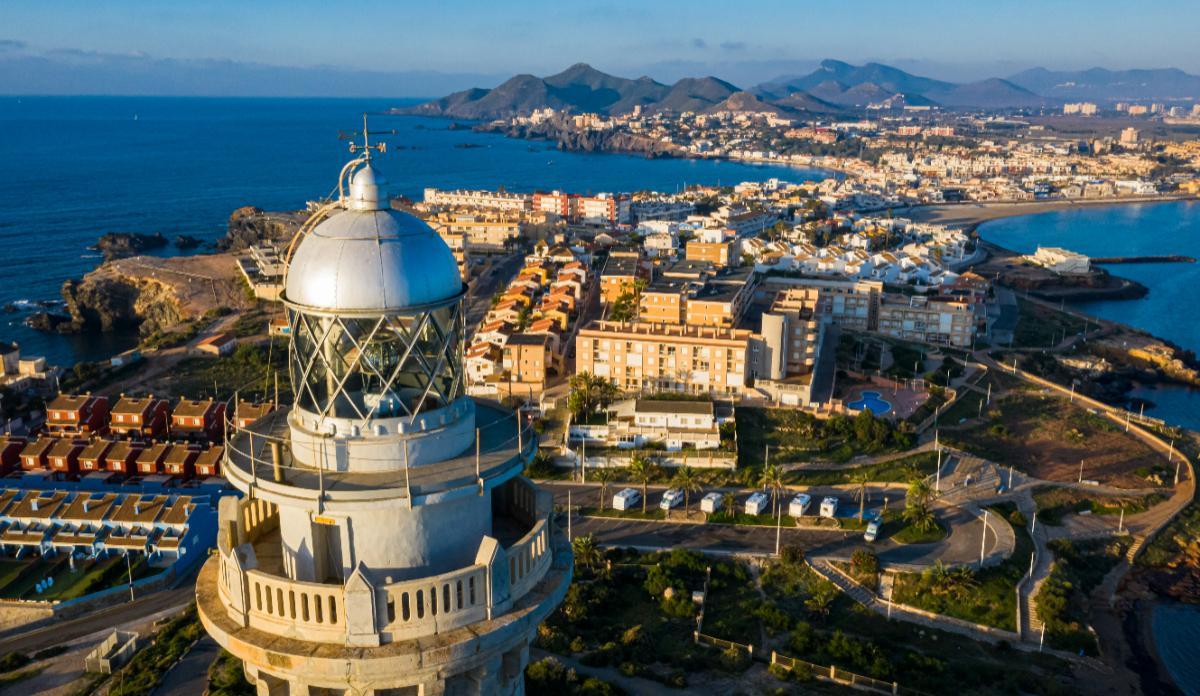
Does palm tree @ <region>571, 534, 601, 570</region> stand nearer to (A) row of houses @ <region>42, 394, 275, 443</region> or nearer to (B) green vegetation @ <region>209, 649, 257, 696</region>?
(B) green vegetation @ <region>209, 649, 257, 696</region>

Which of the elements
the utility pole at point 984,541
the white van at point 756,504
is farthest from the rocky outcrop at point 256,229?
the utility pole at point 984,541

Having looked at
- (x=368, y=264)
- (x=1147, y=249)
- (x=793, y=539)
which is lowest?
(x=793, y=539)

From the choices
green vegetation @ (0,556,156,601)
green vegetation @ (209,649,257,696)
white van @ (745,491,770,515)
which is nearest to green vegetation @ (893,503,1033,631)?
white van @ (745,491,770,515)

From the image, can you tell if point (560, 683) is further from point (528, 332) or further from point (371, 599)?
point (528, 332)

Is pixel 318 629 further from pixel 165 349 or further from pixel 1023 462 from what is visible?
pixel 165 349

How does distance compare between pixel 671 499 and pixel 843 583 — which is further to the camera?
pixel 671 499

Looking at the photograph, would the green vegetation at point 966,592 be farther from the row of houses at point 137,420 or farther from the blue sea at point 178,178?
the blue sea at point 178,178

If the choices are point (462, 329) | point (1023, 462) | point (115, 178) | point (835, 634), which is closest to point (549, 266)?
point (1023, 462)

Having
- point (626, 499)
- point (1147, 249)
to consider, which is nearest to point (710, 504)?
point (626, 499)
